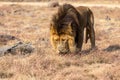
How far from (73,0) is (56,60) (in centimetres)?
4589

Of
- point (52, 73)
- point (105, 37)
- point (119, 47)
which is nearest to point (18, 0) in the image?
point (105, 37)

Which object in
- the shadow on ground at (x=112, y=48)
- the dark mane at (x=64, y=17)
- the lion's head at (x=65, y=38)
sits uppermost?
the dark mane at (x=64, y=17)

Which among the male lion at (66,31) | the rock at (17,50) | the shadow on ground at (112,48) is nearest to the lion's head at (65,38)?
the male lion at (66,31)

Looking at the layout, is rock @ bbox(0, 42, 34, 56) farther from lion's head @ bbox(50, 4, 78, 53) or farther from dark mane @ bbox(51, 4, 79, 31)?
dark mane @ bbox(51, 4, 79, 31)

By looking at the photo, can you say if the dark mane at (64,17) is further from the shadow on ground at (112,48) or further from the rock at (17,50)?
the shadow on ground at (112,48)

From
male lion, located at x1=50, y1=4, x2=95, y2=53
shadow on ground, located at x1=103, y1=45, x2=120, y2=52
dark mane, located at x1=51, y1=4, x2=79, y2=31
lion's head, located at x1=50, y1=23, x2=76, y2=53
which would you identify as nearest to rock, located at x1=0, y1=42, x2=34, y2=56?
male lion, located at x1=50, y1=4, x2=95, y2=53

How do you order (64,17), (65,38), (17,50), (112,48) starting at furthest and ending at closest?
(112,48) < (17,50) < (64,17) < (65,38)

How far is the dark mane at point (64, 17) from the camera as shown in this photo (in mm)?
12070

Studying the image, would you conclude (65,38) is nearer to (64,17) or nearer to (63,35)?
(63,35)

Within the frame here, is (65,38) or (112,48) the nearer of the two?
(65,38)

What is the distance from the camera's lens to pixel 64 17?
12461 mm

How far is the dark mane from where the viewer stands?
39.6ft

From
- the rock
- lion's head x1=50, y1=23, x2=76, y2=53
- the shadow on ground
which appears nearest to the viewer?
lion's head x1=50, y1=23, x2=76, y2=53

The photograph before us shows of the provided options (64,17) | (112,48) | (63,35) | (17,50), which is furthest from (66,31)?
(112,48)
